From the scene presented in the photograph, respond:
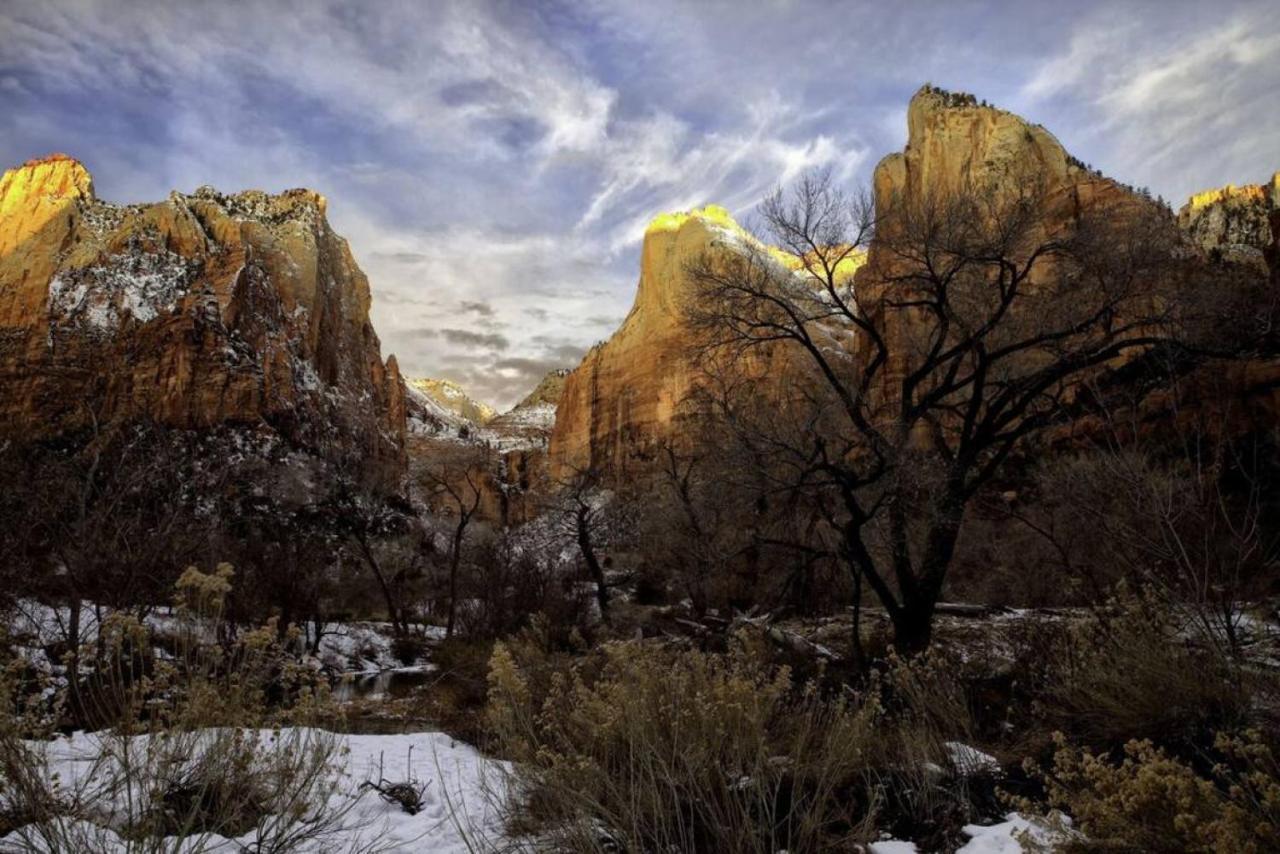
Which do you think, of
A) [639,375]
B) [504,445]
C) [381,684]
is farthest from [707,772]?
[504,445]

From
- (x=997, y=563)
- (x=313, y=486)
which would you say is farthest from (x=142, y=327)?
A: (x=997, y=563)

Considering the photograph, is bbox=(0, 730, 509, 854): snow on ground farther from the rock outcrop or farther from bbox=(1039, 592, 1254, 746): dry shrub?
the rock outcrop

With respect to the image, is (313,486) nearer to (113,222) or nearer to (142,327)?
(142,327)

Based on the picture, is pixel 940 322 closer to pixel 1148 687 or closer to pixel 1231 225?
pixel 1148 687

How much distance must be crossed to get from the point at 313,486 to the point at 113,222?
155 ft

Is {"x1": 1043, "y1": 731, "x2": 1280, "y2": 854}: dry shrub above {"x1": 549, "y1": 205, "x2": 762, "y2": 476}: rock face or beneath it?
beneath

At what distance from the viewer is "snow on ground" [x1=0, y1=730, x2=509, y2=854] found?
3324 millimetres

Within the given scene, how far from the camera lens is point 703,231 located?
246ft

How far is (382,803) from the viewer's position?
5.04 metres

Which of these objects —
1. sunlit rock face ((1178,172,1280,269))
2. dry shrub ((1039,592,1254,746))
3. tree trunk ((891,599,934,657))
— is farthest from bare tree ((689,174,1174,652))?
sunlit rock face ((1178,172,1280,269))

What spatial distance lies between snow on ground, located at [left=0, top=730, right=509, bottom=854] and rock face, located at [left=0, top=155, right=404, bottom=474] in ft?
115

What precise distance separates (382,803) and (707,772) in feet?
9.09

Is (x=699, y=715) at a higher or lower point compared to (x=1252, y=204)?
lower

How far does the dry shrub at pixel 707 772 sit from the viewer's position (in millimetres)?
3197
